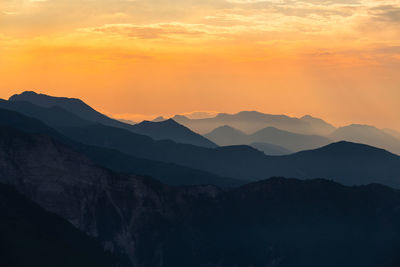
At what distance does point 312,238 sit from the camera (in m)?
192

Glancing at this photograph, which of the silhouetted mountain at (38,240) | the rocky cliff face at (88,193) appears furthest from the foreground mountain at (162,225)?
the silhouetted mountain at (38,240)

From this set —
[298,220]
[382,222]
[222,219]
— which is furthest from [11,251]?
[382,222]

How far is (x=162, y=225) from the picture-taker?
18775 cm

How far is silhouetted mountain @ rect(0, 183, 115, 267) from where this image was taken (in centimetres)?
12750

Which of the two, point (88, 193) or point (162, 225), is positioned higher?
point (88, 193)

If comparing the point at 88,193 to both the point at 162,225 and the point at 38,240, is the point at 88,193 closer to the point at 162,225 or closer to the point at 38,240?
the point at 162,225

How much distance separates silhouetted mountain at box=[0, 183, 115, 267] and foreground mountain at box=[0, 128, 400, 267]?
1975 centimetres

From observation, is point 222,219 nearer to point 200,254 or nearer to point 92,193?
point 200,254

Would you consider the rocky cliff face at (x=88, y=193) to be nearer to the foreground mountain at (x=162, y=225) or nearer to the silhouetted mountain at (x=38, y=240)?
the foreground mountain at (x=162, y=225)

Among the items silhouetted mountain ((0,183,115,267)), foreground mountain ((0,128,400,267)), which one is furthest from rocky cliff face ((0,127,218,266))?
silhouetted mountain ((0,183,115,267))

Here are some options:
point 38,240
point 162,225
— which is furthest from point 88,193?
point 38,240

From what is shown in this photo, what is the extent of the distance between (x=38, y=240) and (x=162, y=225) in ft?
185

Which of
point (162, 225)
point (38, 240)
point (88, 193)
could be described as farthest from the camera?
point (162, 225)

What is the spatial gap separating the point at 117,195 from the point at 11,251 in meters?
59.8
